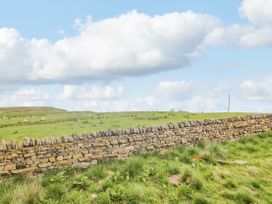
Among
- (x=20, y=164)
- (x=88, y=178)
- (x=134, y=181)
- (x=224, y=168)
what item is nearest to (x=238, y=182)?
(x=224, y=168)

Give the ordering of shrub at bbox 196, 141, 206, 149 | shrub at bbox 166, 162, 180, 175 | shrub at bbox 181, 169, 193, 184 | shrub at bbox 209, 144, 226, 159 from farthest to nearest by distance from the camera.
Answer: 1. shrub at bbox 196, 141, 206, 149
2. shrub at bbox 209, 144, 226, 159
3. shrub at bbox 166, 162, 180, 175
4. shrub at bbox 181, 169, 193, 184

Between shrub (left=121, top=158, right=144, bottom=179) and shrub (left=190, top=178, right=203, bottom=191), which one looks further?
shrub (left=121, top=158, right=144, bottom=179)

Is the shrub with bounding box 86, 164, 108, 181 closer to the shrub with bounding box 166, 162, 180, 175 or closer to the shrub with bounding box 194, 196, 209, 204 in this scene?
the shrub with bounding box 166, 162, 180, 175

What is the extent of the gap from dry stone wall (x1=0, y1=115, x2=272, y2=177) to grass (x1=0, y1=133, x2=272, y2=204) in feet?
1.41

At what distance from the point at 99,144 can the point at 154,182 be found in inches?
117

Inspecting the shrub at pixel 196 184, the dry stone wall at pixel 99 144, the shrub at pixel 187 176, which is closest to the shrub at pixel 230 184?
the shrub at pixel 196 184

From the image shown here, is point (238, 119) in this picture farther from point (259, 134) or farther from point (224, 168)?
point (224, 168)

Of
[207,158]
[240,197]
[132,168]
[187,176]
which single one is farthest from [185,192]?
[207,158]

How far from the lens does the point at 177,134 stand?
18.6 metres

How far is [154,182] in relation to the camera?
13.6 m

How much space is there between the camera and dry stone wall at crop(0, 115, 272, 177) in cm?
1371

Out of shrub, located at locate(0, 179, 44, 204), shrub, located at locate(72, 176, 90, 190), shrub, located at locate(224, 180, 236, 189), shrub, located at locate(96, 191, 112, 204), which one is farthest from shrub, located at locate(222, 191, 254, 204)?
shrub, located at locate(0, 179, 44, 204)

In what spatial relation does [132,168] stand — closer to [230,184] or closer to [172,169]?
[172,169]

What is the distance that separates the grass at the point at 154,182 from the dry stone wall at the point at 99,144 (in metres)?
0.43
